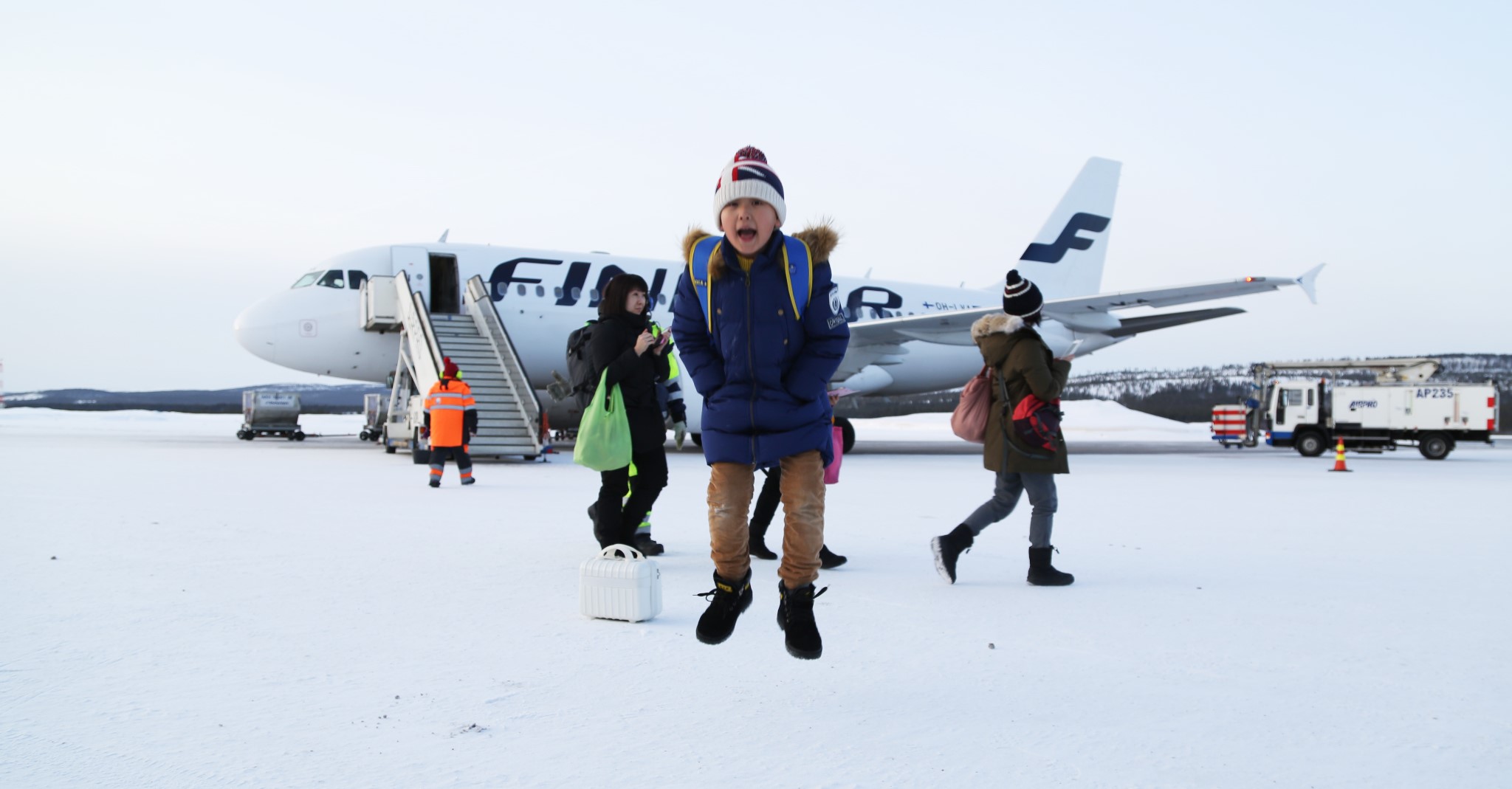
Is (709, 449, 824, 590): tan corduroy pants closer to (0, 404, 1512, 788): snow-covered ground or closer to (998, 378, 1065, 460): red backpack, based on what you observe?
(0, 404, 1512, 788): snow-covered ground

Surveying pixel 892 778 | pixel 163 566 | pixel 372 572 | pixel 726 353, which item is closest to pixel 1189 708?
pixel 892 778

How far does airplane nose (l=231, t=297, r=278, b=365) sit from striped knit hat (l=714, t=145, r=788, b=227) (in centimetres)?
1391

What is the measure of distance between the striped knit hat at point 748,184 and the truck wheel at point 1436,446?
1868cm

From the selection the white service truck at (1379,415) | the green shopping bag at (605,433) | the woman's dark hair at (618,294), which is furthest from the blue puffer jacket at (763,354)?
the white service truck at (1379,415)

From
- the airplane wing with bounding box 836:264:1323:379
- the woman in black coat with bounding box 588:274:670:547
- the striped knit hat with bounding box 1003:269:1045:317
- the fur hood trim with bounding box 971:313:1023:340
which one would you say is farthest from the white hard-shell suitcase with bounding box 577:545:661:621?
the airplane wing with bounding box 836:264:1323:379

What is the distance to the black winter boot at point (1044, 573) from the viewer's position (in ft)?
14.6

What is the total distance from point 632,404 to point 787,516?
1882mm

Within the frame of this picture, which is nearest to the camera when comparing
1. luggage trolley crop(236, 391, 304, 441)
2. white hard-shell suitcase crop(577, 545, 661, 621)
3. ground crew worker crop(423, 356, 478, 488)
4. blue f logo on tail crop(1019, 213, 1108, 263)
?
white hard-shell suitcase crop(577, 545, 661, 621)

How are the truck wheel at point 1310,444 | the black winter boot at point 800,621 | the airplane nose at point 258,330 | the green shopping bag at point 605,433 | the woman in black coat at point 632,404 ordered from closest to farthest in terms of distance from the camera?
the black winter boot at point 800,621, the green shopping bag at point 605,433, the woman in black coat at point 632,404, the airplane nose at point 258,330, the truck wheel at point 1310,444

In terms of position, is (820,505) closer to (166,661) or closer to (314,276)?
(166,661)

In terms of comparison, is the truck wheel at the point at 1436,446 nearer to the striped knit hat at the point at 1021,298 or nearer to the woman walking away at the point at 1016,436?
the woman walking away at the point at 1016,436

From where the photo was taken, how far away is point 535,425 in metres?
12.9

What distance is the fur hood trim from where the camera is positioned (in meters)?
4.42

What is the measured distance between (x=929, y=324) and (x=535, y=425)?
635cm
